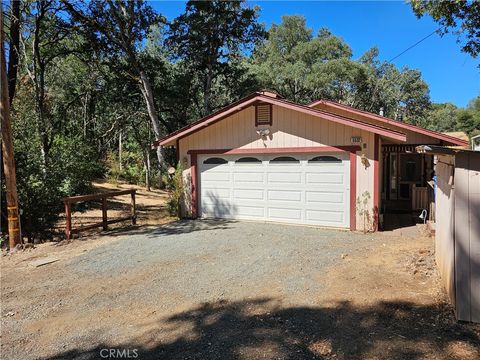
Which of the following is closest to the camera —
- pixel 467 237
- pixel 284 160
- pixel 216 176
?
pixel 467 237

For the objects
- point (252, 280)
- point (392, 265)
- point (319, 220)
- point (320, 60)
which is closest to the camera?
point (252, 280)

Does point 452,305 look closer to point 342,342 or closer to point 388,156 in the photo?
point 342,342

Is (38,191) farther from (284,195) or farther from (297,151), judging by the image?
(297,151)

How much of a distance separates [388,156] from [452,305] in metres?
10.3

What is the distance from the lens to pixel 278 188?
10.0 m

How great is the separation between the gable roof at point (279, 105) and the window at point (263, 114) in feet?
0.68

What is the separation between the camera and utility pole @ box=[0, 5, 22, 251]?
7742mm

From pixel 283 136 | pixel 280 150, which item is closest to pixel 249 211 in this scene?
pixel 280 150

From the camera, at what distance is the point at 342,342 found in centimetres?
354

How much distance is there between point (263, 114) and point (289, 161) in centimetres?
154

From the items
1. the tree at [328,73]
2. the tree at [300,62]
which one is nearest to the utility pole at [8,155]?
the tree at [300,62]

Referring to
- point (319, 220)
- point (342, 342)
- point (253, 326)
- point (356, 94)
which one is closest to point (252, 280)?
point (253, 326)

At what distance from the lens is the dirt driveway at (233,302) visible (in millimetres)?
3572

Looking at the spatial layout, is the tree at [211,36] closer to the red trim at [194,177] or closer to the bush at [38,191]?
the red trim at [194,177]
